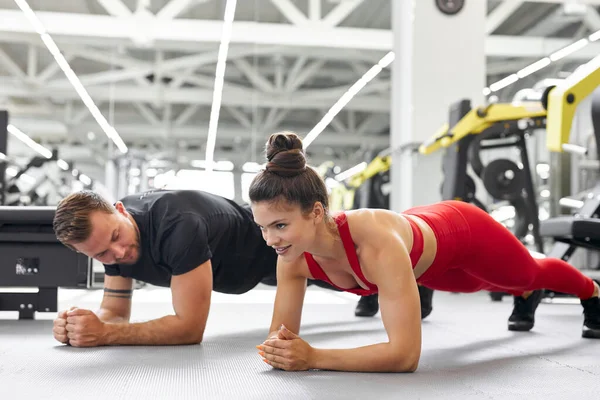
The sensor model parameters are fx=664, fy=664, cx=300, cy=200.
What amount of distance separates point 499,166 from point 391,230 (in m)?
3.22

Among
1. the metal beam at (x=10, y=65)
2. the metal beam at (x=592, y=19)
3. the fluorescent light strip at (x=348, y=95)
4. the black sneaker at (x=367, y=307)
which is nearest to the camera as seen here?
the black sneaker at (x=367, y=307)

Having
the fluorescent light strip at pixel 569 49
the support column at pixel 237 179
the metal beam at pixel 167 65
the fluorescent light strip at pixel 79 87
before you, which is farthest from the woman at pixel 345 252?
the fluorescent light strip at pixel 569 49

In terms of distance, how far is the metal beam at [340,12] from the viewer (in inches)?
296

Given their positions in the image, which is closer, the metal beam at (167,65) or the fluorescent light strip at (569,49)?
the metal beam at (167,65)

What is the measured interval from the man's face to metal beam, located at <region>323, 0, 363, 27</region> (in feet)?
18.8

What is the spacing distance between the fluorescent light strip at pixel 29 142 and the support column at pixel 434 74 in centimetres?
407

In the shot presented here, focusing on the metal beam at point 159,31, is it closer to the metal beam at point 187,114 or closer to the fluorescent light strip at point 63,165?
the metal beam at point 187,114

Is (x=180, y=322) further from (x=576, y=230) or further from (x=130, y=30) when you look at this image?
(x=130, y=30)

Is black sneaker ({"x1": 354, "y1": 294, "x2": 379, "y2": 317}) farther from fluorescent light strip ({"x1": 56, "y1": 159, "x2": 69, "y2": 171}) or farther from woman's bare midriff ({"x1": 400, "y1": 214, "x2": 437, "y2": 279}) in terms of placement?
fluorescent light strip ({"x1": 56, "y1": 159, "x2": 69, "y2": 171})

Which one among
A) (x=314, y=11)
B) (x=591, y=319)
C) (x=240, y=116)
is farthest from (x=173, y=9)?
(x=591, y=319)

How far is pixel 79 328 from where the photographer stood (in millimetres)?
2123

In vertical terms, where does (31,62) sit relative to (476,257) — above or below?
above

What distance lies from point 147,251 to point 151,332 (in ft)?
0.90

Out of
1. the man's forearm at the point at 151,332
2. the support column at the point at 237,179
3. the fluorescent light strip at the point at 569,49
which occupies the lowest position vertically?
the man's forearm at the point at 151,332
